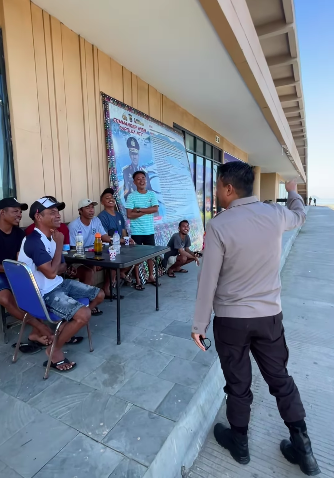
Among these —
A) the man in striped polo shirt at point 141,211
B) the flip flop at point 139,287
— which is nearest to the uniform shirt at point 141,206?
the man in striped polo shirt at point 141,211

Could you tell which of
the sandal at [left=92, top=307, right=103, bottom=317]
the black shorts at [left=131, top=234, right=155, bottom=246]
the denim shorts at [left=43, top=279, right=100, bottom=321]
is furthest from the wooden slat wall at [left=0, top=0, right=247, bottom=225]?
the sandal at [left=92, top=307, right=103, bottom=317]

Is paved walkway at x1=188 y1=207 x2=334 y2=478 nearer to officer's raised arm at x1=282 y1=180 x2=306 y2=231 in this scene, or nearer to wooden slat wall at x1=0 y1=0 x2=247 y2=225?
officer's raised arm at x1=282 y1=180 x2=306 y2=231

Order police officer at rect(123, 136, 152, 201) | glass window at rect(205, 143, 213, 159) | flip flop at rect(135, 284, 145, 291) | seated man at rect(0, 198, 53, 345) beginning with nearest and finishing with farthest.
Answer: seated man at rect(0, 198, 53, 345)
flip flop at rect(135, 284, 145, 291)
police officer at rect(123, 136, 152, 201)
glass window at rect(205, 143, 213, 159)

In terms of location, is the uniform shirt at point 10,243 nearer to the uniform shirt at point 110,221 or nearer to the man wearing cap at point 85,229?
the man wearing cap at point 85,229

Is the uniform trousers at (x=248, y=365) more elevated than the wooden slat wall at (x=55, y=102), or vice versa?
the wooden slat wall at (x=55, y=102)

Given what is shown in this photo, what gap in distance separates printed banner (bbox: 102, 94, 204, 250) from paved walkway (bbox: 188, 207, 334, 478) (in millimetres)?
2534

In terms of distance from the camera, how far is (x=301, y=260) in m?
6.77

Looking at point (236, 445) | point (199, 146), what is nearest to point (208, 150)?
point (199, 146)

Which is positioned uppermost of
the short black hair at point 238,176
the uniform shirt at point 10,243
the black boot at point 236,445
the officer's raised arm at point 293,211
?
the short black hair at point 238,176

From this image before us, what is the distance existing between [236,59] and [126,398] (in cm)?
430

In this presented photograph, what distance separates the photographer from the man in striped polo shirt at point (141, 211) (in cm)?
396

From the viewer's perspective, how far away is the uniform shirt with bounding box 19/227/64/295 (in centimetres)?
198

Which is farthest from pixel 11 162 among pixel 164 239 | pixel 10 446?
pixel 164 239

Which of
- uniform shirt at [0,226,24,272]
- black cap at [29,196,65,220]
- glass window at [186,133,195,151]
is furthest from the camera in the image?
glass window at [186,133,195,151]
